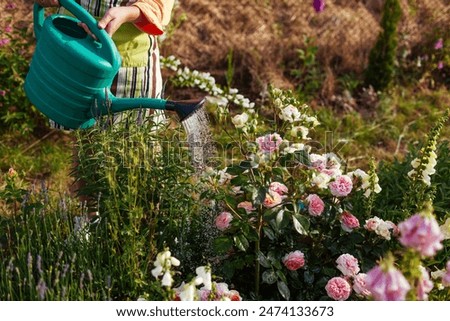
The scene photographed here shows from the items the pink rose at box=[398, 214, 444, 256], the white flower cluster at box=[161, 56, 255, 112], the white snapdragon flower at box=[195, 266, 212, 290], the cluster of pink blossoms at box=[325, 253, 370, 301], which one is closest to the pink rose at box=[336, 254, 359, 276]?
the cluster of pink blossoms at box=[325, 253, 370, 301]

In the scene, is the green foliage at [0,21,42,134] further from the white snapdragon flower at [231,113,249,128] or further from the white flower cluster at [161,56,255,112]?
the white snapdragon flower at [231,113,249,128]

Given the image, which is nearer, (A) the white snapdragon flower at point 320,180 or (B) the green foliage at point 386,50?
(A) the white snapdragon flower at point 320,180

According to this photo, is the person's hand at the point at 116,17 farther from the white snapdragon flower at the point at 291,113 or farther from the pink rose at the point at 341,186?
the pink rose at the point at 341,186

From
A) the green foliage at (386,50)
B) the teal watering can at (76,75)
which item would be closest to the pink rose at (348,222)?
the teal watering can at (76,75)

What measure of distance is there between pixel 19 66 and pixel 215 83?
3.98ft

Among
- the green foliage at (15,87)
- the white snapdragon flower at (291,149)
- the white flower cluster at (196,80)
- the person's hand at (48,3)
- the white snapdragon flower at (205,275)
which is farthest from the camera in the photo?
the white flower cluster at (196,80)

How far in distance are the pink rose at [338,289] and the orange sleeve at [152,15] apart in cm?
106

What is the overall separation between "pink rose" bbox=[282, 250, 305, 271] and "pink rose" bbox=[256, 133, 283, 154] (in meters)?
0.36

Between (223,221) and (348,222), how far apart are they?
42 centimetres

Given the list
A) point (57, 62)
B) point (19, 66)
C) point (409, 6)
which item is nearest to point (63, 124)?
point (57, 62)

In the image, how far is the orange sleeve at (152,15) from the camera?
2.66 meters
